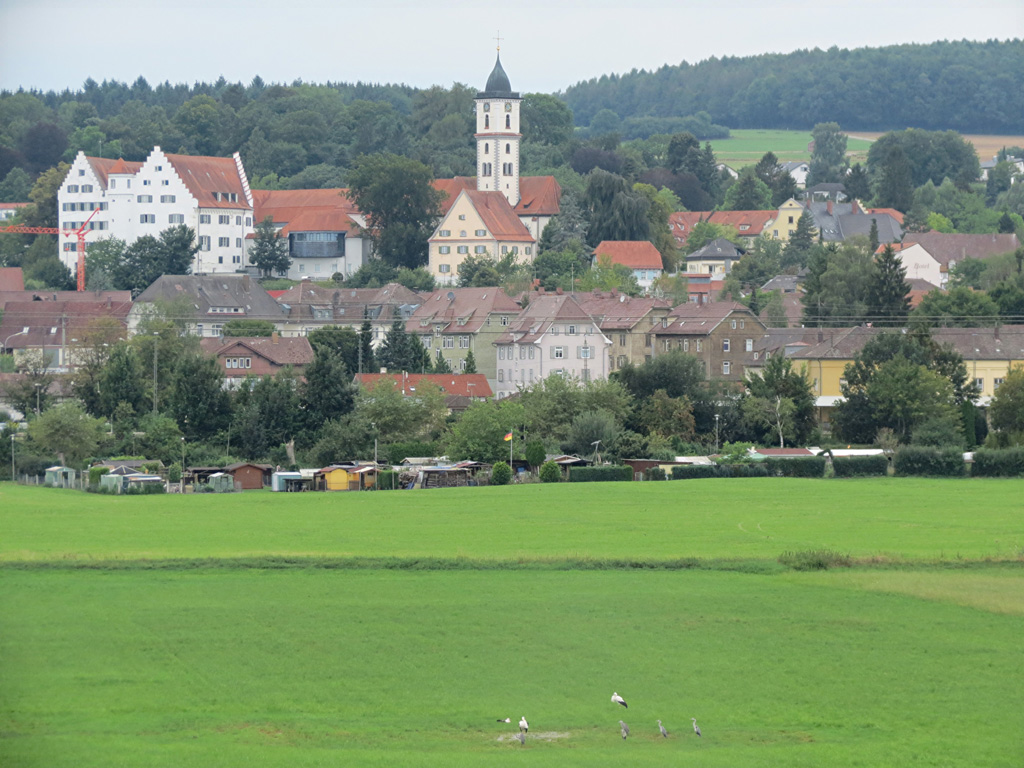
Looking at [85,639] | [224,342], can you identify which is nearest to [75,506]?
[85,639]

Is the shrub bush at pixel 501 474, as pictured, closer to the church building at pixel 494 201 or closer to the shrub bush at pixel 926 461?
the shrub bush at pixel 926 461

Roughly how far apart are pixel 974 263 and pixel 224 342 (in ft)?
180

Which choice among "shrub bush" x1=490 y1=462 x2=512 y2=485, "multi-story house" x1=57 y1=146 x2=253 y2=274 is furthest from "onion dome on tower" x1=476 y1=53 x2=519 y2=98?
"shrub bush" x1=490 y1=462 x2=512 y2=485

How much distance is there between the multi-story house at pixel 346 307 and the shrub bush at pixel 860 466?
139 ft

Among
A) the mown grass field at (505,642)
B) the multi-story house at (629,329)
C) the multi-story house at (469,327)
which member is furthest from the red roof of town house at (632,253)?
the mown grass field at (505,642)

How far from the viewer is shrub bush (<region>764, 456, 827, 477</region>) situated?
61.3 meters

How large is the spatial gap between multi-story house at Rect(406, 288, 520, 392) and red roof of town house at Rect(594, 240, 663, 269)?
68.2 ft

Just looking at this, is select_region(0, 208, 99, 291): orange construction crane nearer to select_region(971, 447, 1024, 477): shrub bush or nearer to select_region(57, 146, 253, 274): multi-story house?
select_region(57, 146, 253, 274): multi-story house

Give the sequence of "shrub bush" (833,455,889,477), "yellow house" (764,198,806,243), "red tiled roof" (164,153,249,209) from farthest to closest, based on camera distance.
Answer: "yellow house" (764,198,806,243) < "red tiled roof" (164,153,249,209) < "shrub bush" (833,455,889,477)

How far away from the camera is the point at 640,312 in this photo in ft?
297

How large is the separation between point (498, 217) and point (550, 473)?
2568 inches

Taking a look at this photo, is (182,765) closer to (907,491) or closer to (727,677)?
(727,677)

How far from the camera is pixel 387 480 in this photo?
60.6 meters

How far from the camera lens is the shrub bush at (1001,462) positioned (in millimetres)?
60062
